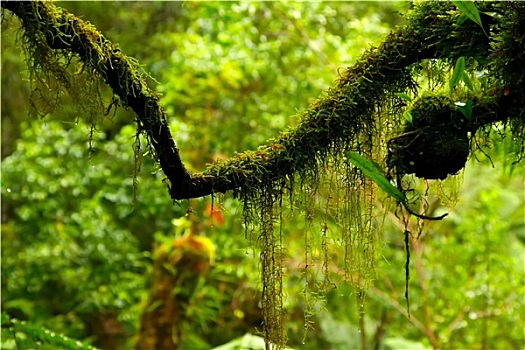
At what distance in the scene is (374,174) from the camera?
100 cm

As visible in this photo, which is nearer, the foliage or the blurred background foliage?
the foliage

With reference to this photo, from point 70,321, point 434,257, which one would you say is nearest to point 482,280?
point 434,257

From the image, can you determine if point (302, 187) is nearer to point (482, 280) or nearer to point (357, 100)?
point (357, 100)

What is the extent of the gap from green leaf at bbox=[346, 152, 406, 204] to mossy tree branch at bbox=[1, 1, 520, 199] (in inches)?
2.9

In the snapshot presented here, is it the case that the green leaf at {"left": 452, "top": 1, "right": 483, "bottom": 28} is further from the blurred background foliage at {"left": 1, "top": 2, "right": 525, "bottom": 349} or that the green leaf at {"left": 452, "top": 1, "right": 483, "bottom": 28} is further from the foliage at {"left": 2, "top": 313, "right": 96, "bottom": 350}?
the blurred background foliage at {"left": 1, "top": 2, "right": 525, "bottom": 349}

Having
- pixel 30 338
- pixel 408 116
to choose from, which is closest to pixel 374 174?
pixel 408 116

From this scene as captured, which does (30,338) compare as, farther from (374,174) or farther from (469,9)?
(469,9)

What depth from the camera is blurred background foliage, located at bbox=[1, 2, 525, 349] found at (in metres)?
2.76

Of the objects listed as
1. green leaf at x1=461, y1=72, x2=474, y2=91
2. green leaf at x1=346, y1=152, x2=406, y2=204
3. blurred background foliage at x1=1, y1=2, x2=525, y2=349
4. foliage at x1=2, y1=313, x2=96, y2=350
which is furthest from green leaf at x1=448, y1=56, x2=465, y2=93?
blurred background foliage at x1=1, y1=2, x2=525, y2=349

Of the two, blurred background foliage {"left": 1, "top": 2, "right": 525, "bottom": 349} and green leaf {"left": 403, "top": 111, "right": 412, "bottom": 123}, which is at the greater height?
blurred background foliage {"left": 1, "top": 2, "right": 525, "bottom": 349}

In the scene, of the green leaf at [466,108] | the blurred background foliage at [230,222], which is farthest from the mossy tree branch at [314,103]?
the blurred background foliage at [230,222]

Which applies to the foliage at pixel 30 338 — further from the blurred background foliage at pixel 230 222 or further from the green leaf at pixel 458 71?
the green leaf at pixel 458 71

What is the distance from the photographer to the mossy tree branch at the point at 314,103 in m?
0.96

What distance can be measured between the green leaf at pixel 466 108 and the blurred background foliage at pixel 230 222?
5.09ft
